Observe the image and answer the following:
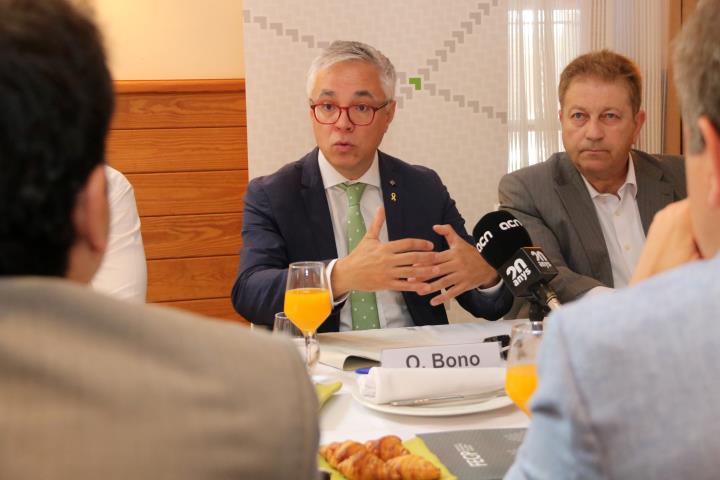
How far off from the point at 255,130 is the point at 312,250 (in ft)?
3.83

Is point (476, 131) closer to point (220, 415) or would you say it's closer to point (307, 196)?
point (307, 196)

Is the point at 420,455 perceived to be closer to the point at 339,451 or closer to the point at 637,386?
the point at 339,451

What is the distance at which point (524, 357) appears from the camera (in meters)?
1.28

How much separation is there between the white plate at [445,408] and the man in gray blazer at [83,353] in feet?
2.78

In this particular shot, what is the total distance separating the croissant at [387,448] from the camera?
1.27 metres

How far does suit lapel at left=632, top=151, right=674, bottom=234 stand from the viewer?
297 centimetres

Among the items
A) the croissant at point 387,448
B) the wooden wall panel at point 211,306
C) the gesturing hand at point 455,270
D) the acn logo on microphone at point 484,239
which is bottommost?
the wooden wall panel at point 211,306

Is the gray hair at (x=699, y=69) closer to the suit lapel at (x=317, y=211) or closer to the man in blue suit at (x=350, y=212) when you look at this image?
the man in blue suit at (x=350, y=212)

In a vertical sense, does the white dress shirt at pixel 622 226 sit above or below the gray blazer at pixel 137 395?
below

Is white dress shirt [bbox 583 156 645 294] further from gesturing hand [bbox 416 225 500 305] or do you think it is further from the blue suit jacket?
gesturing hand [bbox 416 225 500 305]

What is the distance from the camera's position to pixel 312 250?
2.62m

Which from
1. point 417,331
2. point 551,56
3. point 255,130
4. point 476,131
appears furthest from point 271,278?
point 551,56

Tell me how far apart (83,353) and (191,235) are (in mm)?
3714

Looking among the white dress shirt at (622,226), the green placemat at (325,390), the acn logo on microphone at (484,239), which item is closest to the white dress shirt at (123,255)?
the green placemat at (325,390)
